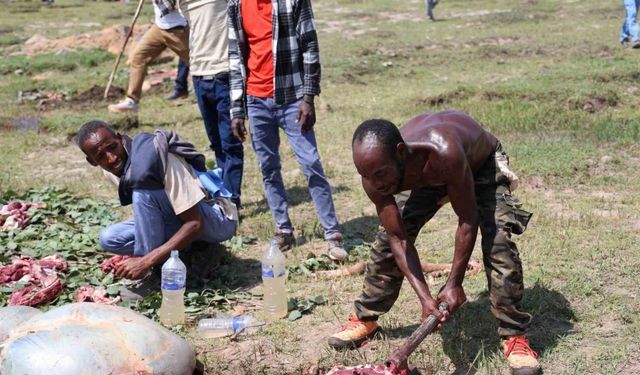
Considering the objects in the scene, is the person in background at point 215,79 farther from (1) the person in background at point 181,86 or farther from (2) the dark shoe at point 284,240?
(1) the person in background at point 181,86

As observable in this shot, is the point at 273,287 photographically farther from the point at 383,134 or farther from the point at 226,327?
the point at 383,134

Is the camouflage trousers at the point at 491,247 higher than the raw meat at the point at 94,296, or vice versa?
the camouflage trousers at the point at 491,247

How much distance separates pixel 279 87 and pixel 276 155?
523 mm

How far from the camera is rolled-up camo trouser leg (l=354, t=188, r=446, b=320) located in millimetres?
3809

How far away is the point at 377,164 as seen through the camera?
3.21m

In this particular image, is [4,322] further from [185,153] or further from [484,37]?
[484,37]

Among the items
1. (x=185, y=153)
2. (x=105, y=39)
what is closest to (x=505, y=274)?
(x=185, y=153)

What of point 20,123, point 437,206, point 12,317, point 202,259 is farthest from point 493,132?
point 20,123

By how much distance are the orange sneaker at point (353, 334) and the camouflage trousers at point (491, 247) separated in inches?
1.6

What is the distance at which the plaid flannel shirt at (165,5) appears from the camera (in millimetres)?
7305

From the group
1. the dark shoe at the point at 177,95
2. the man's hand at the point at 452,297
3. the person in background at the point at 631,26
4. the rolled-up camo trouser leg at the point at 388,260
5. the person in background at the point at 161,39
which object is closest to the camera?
the man's hand at the point at 452,297

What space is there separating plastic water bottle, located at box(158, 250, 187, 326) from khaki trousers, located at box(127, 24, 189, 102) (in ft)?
13.0

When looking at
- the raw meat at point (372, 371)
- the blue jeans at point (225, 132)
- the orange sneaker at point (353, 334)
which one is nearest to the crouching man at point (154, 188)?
the orange sneaker at point (353, 334)

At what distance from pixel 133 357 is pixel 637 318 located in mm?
2490
